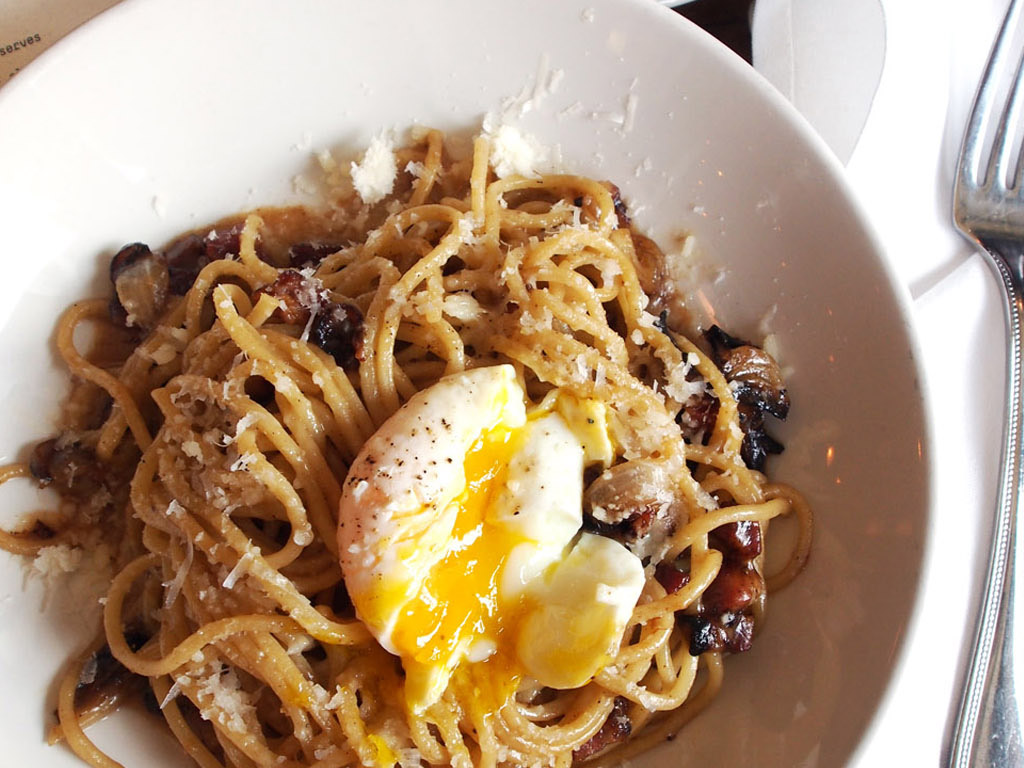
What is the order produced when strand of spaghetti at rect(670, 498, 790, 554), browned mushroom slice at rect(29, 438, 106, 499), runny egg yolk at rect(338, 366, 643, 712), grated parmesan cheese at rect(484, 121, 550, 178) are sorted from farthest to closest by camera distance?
grated parmesan cheese at rect(484, 121, 550, 178)
browned mushroom slice at rect(29, 438, 106, 499)
strand of spaghetti at rect(670, 498, 790, 554)
runny egg yolk at rect(338, 366, 643, 712)

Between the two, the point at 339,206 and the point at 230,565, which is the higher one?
the point at 339,206

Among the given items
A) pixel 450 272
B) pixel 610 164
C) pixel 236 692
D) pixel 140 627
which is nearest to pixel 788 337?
pixel 610 164

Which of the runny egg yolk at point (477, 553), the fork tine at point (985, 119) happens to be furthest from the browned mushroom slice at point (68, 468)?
the fork tine at point (985, 119)

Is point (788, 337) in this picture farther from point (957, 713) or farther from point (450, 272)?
point (957, 713)

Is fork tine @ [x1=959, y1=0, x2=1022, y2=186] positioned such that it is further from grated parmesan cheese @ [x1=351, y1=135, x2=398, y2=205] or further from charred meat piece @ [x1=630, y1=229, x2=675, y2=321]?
grated parmesan cheese @ [x1=351, y1=135, x2=398, y2=205]

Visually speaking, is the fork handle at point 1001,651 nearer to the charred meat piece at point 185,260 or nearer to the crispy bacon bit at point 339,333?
the crispy bacon bit at point 339,333

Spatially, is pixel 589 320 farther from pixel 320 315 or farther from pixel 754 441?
pixel 320 315

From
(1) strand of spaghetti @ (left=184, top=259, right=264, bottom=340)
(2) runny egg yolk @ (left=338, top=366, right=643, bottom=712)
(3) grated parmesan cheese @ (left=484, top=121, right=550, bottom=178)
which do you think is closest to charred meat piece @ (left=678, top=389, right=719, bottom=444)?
(2) runny egg yolk @ (left=338, top=366, right=643, bottom=712)
